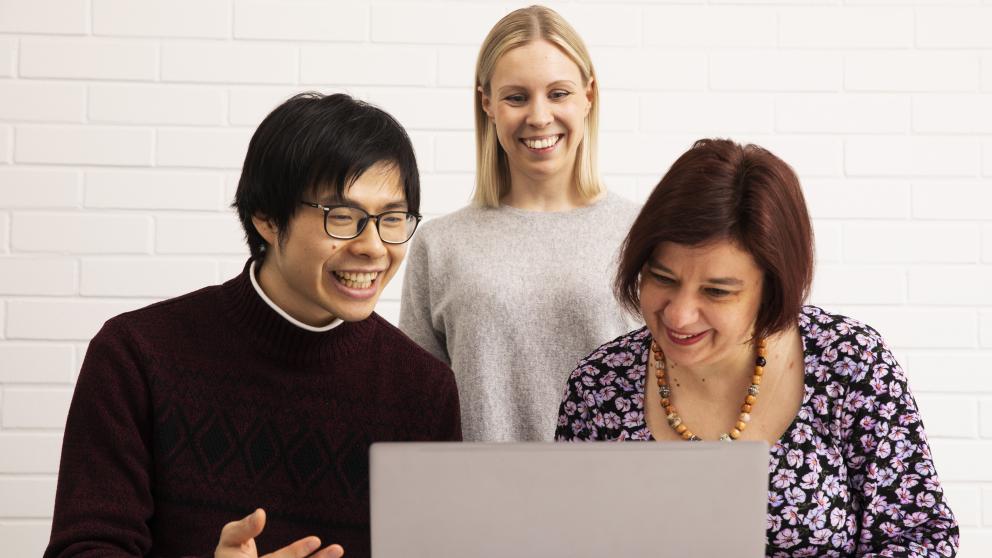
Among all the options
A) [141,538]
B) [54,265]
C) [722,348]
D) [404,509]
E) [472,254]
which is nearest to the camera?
[404,509]

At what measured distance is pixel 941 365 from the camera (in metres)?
2.88

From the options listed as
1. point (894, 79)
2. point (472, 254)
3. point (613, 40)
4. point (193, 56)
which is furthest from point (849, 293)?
point (193, 56)

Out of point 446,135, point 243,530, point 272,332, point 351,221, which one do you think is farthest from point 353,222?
point 446,135

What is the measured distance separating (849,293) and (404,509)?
215cm

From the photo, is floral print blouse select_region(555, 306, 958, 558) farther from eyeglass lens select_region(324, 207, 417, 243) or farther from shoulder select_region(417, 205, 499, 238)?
shoulder select_region(417, 205, 499, 238)

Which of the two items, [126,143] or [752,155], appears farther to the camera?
[126,143]

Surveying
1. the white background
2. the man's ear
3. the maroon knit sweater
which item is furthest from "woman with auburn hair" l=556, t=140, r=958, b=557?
the white background

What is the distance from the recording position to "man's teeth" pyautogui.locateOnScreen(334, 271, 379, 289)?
1580 mm

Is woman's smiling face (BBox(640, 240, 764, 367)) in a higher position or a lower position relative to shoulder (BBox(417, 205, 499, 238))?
lower

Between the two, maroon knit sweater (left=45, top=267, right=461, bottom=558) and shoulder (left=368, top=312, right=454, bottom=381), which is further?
shoulder (left=368, top=312, right=454, bottom=381)

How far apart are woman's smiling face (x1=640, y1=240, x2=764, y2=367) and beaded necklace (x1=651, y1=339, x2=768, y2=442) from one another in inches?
3.0

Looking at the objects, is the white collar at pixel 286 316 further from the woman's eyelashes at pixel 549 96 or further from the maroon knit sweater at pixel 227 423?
the woman's eyelashes at pixel 549 96

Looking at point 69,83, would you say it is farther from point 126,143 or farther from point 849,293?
point 849,293

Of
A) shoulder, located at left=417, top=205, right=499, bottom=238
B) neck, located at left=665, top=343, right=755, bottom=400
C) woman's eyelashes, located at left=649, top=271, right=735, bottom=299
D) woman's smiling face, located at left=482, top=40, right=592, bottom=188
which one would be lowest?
neck, located at left=665, top=343, right=755, bottom=400
